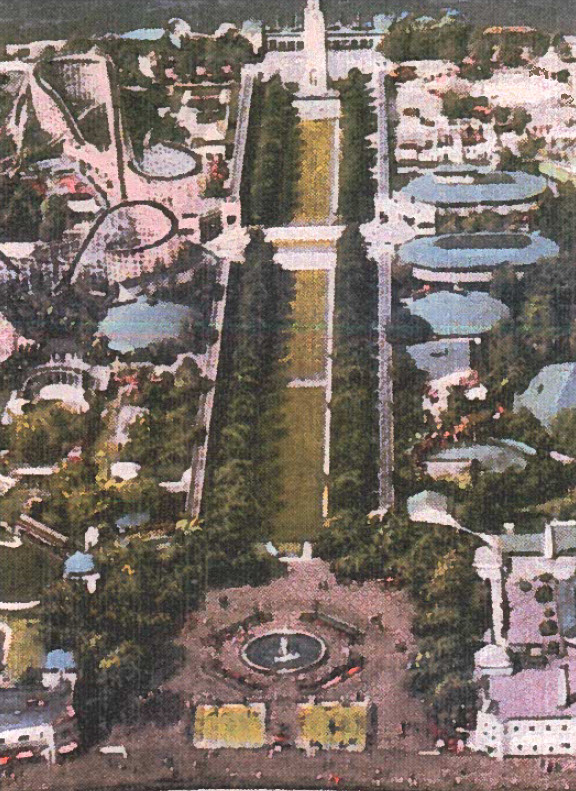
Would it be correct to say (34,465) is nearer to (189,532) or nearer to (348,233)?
(189,532)

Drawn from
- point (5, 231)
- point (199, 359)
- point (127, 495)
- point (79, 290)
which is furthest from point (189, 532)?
point (5, 231)

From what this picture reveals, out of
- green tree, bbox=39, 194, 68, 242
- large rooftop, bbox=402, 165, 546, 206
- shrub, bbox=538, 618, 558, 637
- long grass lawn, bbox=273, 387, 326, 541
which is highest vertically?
large rooftop, bbox=402, 165, 546, 206

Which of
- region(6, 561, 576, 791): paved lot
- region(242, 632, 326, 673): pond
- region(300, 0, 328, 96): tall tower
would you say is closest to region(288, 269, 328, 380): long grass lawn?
region(242, 632, 326, 673): pond

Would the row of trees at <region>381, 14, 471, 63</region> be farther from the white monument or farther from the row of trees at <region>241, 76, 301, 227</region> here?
the row of trees at <region>241, 76, 301, 227</region>

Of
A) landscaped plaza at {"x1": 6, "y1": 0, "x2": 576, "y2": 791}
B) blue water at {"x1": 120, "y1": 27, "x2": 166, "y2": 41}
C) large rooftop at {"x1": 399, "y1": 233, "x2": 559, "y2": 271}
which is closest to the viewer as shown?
landscaped plaza at {"x1": 6, "y1": 0, "x2": 576, "y2": 791}

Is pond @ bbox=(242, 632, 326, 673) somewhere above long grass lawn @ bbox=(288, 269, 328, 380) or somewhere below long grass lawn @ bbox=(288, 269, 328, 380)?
below
